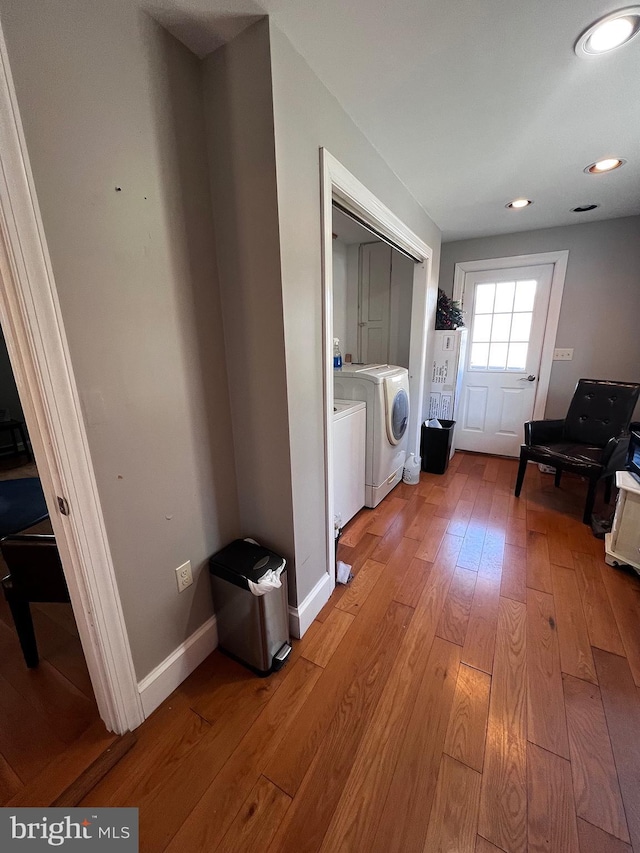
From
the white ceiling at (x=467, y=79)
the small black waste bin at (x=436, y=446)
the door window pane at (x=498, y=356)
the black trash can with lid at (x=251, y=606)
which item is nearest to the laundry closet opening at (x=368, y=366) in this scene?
the small black waste bin at (x=436, y=446)

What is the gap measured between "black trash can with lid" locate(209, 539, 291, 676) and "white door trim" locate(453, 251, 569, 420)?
10.6 ft

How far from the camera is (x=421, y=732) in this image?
44.5 inches

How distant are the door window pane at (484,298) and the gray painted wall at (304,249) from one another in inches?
88.8

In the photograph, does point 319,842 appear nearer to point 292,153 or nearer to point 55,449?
point 55,449

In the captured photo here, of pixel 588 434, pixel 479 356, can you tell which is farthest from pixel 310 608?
pixel 479 356

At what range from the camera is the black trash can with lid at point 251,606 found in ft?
4.06

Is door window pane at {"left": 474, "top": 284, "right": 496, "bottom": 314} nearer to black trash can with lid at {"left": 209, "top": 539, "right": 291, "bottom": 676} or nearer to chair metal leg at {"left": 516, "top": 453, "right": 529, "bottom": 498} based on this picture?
chair metal leg at {"left": 516, "top": 453, "right": 529, "bottom": 498}

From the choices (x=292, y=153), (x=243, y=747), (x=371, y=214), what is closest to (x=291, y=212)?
(x=292, y=153)

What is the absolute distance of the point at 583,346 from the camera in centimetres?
307

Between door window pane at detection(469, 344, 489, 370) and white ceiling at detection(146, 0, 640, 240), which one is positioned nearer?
white ceiling at detection(146, 0, 640, 240)

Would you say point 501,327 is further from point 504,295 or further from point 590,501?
point 590,501

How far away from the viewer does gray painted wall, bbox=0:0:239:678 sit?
2.63ft

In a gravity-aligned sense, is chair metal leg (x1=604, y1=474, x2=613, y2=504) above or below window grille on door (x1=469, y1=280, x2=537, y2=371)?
below

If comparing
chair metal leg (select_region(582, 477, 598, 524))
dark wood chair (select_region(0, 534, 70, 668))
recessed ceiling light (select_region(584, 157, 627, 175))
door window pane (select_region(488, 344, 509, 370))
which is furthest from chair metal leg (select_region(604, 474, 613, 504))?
dark wood chair (select_region(0, 534, 70, 668))
